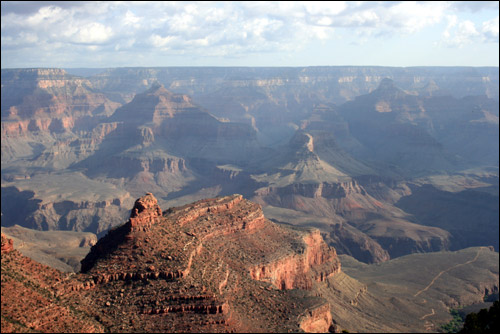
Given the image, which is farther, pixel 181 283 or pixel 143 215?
pixel 143 215

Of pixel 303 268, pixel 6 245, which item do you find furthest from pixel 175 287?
pixel 303 268

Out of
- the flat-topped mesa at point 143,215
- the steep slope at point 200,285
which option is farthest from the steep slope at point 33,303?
the flat-topped mesa at point 143,215

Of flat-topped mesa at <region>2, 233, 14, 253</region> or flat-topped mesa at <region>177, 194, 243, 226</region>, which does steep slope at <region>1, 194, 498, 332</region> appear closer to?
flat-topped mesa at <region>2, 233, 14, 253</region>

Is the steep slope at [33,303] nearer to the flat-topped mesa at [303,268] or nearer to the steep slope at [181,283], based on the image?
the steep slope at [181,283]

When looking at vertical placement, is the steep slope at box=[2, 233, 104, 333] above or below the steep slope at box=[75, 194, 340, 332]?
above

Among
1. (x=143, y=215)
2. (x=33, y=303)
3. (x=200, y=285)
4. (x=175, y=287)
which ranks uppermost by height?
(x=143, y=215)

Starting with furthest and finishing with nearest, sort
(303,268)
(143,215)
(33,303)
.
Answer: (303,268)
(143,215)
(33,303)

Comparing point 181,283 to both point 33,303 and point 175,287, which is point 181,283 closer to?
point 175,287

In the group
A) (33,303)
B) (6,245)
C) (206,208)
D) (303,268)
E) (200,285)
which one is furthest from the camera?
(303,268)

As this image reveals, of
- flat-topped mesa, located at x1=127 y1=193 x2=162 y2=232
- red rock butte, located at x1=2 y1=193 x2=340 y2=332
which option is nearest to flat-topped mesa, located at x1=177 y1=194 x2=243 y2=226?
red rock butte, located at x1=2 y1=193 x2=340 y2=332
